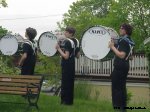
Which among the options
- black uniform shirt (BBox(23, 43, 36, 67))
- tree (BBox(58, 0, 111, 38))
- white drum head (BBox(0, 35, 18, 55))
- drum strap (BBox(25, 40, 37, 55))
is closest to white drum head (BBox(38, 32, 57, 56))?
drum strap (BBox(25, 40, 37, 55))

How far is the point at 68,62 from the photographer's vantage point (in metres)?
11.5

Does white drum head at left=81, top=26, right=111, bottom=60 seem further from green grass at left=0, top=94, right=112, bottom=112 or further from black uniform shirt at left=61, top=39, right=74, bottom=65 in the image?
green grass at left=0, top=94, right=112, bottom=112

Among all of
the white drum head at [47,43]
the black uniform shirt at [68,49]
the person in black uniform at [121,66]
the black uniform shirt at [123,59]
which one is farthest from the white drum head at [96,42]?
the white drum head at [47,43]

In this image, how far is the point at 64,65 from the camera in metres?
11.6

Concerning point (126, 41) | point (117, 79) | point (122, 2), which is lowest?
point (117, 79)

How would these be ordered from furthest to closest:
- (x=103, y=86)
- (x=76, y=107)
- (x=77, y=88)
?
(x=103, y=86), (x=77, y=88), (x=76, y=107)

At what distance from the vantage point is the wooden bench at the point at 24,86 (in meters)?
10.7

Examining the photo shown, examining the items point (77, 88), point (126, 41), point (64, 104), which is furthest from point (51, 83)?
point (126, 41)

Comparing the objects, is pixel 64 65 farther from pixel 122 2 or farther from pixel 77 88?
pixel 122 2

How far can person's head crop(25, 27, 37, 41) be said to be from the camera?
12352 millimetres

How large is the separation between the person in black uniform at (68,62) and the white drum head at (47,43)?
3.42 feet

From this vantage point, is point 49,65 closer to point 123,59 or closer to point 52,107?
point 52,107

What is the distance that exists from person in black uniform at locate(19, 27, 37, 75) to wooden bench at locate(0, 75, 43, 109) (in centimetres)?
117

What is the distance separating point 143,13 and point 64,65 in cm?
2769
